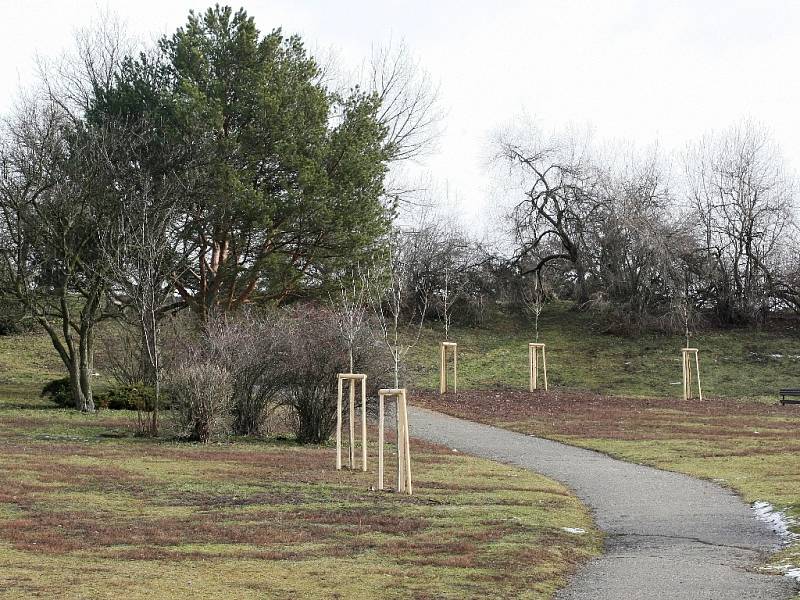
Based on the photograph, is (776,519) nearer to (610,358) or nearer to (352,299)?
(352,299)

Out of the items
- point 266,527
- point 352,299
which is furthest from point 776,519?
point 352,299

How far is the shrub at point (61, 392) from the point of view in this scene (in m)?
28.6

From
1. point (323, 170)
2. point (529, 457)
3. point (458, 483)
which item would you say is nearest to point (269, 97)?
point (323, 170)

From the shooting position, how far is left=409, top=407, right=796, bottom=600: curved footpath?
350 inches

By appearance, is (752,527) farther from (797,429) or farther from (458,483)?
(797,429)

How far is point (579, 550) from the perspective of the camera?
420 inches

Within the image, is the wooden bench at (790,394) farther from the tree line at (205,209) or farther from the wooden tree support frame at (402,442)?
the wooden tree support frame at (402,442)

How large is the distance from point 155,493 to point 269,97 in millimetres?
18765

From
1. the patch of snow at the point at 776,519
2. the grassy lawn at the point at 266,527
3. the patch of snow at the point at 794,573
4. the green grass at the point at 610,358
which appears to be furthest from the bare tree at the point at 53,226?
the patch of snow at the point at 794,573

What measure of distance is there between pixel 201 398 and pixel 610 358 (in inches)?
1112

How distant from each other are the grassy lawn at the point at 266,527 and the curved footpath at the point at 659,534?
0.40 metres

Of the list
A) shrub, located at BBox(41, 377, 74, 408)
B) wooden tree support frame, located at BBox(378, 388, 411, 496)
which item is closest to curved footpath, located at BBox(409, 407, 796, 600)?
wooden tree support frame, located at BBox(378, 388, 411, 496)

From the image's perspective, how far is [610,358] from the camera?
Answer: 1774 inches

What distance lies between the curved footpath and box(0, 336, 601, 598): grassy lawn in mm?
404
